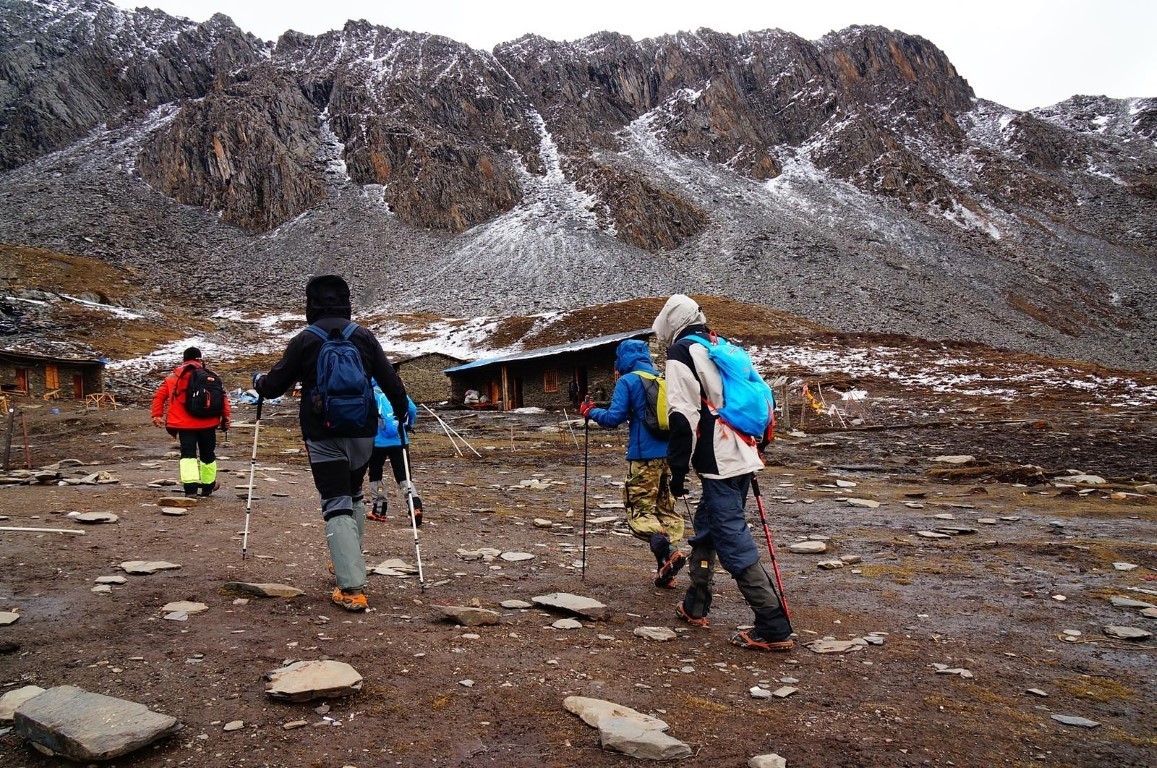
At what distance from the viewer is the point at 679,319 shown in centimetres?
498

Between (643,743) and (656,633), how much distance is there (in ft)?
5.91

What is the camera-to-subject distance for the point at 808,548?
25.2 ft

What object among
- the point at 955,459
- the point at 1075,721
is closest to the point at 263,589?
the point at 1075,721

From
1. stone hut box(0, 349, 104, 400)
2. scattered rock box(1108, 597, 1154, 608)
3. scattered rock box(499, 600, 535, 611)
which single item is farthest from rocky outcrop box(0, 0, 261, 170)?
scattered rock box(1108, 597, 1154, 608)

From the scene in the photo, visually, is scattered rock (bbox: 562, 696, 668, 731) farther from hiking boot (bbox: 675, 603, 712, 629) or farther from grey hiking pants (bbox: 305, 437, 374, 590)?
grey hiking pants (bbox: 305, 437, 374, 590)

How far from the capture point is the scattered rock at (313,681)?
3123 millimetres

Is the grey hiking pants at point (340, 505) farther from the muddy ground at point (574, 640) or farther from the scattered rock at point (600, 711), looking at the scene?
the scattered rock at point (600, 711)

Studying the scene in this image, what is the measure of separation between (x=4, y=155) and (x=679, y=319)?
141 metres

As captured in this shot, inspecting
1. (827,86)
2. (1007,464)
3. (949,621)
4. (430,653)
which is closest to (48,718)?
(430,653)

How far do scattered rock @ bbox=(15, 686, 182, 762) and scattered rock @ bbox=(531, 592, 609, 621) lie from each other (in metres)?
2.70

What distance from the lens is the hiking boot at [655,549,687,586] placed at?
5738 mm

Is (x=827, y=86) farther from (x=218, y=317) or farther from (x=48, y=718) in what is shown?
(x=48, y=718)

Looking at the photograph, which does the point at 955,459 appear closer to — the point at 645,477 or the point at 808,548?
the point at 808,548

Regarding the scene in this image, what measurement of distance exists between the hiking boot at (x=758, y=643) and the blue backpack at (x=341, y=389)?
3.07 meters
